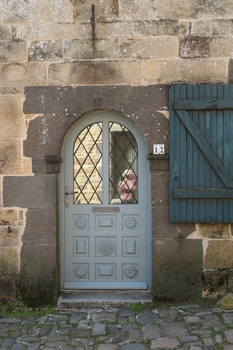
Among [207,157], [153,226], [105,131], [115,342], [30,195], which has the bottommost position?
[115,342]

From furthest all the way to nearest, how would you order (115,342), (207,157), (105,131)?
1. (105,131)
2. (207,157)
3. (115,342)

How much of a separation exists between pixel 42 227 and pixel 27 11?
250cm

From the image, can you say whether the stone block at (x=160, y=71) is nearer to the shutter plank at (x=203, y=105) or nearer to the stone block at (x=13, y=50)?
the shutter plank at (x=203, y=105)

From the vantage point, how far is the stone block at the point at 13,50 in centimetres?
454

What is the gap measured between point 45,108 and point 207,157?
75.8 inches

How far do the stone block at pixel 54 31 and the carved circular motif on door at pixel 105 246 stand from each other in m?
2.41

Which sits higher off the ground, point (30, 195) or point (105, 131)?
point (105, 131)

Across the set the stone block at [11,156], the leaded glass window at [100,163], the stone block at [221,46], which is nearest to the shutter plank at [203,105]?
the stone block at [221,46]

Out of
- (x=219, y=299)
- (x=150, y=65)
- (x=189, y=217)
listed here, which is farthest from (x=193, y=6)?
(x=219, y=299)

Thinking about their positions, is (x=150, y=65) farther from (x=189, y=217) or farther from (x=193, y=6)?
(x=189, y=217)

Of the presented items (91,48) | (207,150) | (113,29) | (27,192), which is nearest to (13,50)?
(91,48)

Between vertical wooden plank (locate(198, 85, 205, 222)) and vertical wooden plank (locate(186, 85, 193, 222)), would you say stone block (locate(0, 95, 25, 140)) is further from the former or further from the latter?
vertical wooden plank (locate(198, 85, 205, 222))

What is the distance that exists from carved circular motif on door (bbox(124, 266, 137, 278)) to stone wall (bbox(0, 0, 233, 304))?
349 mm

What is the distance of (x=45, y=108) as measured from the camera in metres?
4.53
